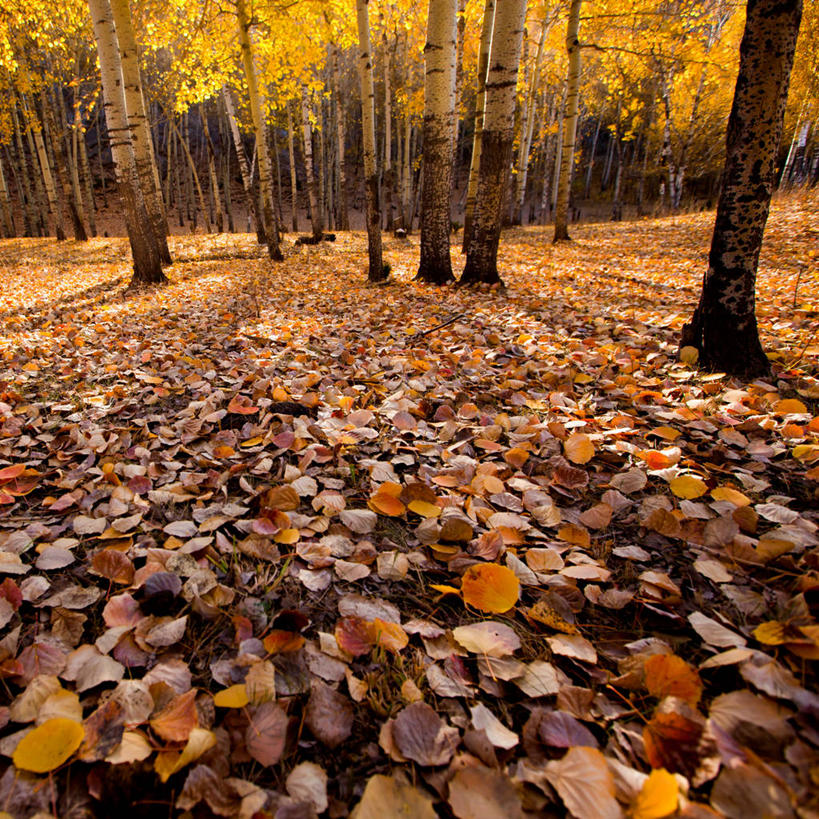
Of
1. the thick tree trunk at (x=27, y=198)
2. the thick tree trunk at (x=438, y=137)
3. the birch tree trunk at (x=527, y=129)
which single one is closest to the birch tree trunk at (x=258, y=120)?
the thick tree trunk at (x=438, y=137)

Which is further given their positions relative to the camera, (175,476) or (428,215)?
(428,215)

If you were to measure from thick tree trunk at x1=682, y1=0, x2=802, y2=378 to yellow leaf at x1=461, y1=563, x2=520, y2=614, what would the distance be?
2108 mm

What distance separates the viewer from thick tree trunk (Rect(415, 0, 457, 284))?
5.07 metres

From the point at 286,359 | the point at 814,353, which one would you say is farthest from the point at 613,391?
the point at 286,359

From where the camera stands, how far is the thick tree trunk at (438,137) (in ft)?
16.6

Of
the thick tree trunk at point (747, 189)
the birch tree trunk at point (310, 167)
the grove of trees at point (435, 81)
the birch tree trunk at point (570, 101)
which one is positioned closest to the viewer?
the thick tree trunk at point (747, 189)

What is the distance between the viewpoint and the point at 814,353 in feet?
8.65

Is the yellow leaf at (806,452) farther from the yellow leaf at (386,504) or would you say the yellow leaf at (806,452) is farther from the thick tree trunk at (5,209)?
the thick tree trunk at (5,209)

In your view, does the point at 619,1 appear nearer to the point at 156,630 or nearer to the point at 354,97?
the point at 156,630

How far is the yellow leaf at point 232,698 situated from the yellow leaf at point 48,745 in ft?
0.74

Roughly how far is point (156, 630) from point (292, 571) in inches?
13.9

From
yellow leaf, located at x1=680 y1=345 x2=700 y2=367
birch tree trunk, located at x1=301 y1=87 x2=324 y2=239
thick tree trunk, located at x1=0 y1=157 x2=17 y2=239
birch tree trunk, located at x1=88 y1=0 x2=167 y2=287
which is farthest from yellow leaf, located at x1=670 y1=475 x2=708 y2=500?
thick tree trunk, located at x1=0 y1=157 x2=17 y2=239

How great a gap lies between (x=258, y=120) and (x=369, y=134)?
370 cm

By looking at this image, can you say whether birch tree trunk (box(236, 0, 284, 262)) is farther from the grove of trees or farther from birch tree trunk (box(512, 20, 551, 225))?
birch tree trunk (box(512, 20, 551, 225))
